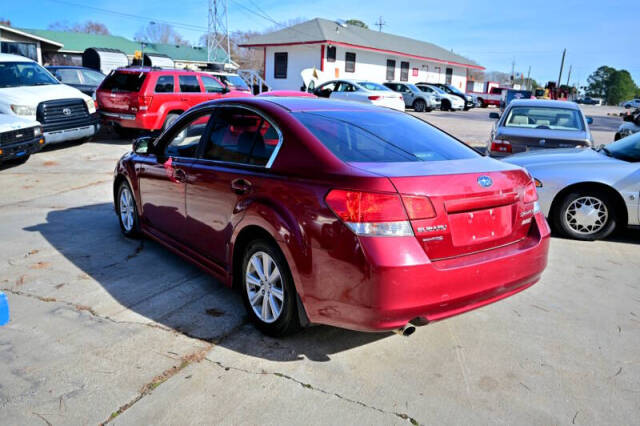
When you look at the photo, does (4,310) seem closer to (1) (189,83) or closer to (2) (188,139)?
(2) (188,139)

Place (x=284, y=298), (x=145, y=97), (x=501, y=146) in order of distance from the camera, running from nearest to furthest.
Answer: (x=284, y=298) → (x=501, y=146) → (x=145, y=97)

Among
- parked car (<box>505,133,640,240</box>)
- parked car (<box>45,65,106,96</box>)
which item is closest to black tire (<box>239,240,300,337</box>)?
parked car (<box>505,133,640,240</box>)

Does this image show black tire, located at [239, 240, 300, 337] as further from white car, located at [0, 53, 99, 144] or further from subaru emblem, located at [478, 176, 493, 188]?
white car, located at [0, 53, 99, 144]

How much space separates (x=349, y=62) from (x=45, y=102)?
30659 millimetres

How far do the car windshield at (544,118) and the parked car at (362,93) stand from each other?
1102 centimetres

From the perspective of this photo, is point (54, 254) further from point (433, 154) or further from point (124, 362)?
point (433, 154)

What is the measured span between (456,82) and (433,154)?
174 ft

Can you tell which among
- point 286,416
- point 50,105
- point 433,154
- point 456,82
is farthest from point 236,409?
point 456,82

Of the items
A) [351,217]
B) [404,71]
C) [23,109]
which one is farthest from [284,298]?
[404,71]

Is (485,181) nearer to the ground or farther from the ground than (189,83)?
nearer to the ground

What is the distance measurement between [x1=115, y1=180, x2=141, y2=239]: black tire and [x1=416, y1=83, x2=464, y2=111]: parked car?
93.4 feet

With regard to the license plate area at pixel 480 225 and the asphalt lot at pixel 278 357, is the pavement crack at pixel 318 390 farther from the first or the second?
the license plate area at pixel 480 225

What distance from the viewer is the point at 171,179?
4.51 metres

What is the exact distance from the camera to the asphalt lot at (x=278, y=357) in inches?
109
